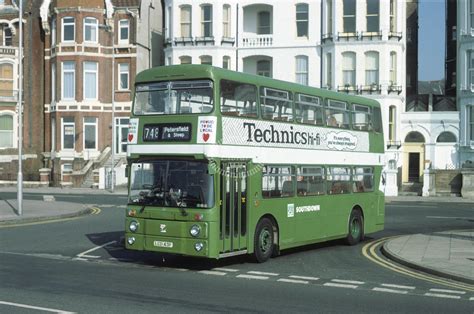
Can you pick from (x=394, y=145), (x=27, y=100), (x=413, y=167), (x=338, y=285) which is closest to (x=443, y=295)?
(x=338, y=285)

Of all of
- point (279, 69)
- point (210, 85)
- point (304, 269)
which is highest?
point (279, 69)

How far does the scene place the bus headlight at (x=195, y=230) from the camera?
1345cm

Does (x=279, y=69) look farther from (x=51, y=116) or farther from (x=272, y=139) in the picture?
(x=272, y=139)

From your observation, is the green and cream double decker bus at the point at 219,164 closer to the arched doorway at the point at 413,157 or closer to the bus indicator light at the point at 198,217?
the bus indicator light at the point at 198,217

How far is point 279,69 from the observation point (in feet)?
162

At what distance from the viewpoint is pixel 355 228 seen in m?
19.3

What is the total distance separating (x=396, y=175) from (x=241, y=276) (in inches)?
1326

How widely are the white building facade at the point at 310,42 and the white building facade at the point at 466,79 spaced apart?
3.94 meters

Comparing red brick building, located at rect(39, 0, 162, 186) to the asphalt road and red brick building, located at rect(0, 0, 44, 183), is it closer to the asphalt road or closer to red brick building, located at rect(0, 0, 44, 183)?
red brick building, located at rect(0, 0, 44, 183)

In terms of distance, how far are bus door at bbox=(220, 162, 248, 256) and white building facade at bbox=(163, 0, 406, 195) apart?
105ft

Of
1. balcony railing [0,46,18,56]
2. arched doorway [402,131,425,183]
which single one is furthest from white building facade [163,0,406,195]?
balcony railing [0,46,18,56]

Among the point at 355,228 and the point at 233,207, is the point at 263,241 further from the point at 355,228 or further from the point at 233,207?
the point at 355,228

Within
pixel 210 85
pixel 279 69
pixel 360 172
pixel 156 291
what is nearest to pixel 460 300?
pixel 156 291

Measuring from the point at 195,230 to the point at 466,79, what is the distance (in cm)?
3763
